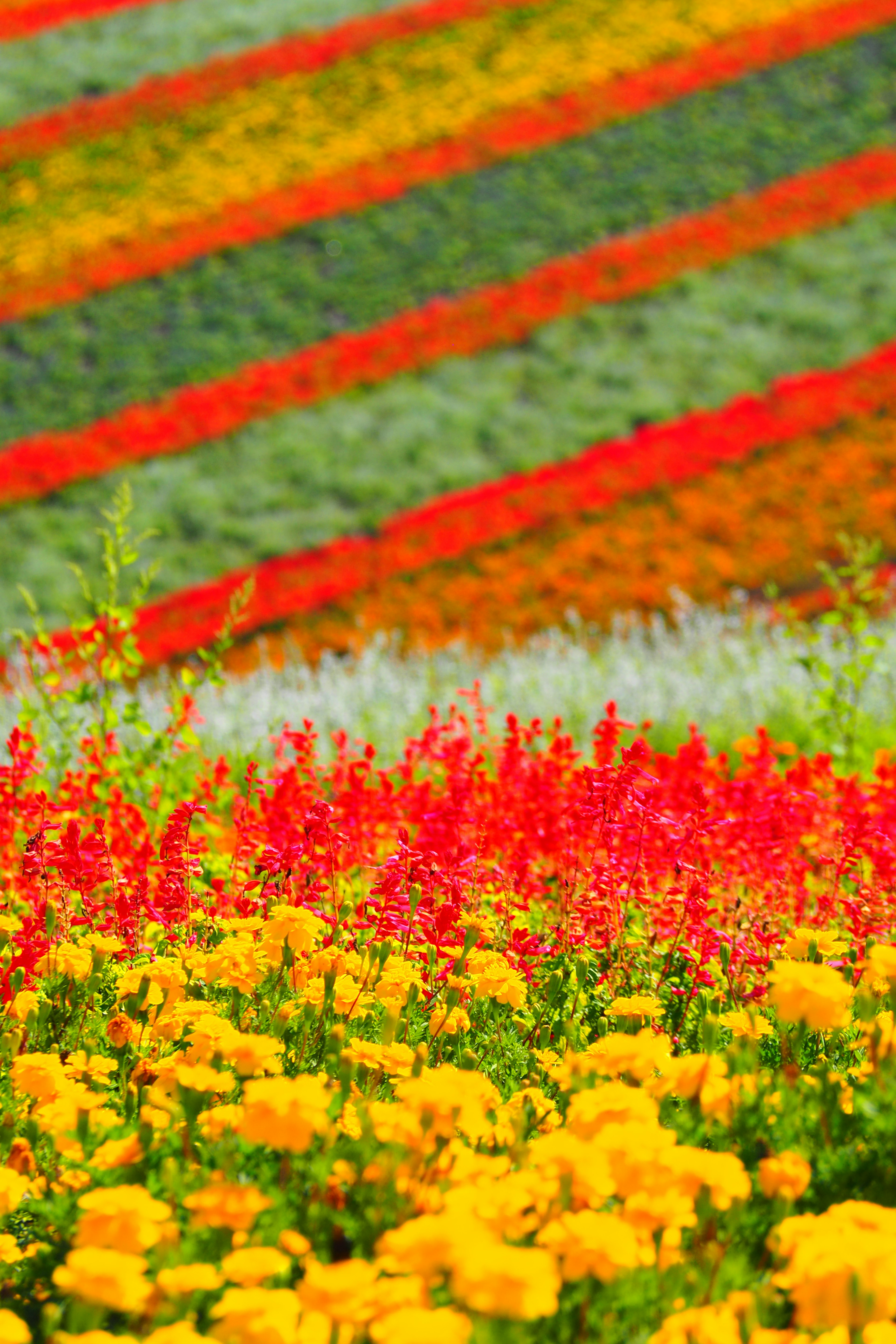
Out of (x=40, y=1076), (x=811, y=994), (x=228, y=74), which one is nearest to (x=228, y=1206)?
(x=40, y=1076)

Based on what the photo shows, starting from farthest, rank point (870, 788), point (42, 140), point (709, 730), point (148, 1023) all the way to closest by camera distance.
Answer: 1. point (42, 140)
2. point (709, 730)
3. point (870, 788)
4. point (148, 1023)

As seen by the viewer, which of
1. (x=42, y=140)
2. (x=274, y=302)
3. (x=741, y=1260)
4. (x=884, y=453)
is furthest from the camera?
(x=42, y=140)

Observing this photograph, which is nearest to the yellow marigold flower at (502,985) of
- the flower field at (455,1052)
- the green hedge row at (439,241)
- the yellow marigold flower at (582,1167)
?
the flower field at (455,1052)

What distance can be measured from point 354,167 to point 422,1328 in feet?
62.7

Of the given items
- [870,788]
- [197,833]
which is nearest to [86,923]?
[197,833]

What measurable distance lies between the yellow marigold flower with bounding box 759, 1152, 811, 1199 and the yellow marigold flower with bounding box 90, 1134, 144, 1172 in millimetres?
1008

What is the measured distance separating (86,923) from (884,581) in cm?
881

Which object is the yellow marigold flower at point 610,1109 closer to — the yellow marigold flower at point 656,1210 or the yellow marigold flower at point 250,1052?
the yellow marigold flower at point 656,1210

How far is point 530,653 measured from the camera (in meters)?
9.06

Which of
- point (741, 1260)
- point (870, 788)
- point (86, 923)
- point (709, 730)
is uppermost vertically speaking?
point (709, 730)

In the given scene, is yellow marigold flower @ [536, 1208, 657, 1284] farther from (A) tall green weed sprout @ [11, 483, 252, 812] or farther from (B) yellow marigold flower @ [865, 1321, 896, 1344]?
(A) tall green weed sprout @ [11, 483, 252, 812]

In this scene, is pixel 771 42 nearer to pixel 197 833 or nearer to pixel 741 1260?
pixel 197 833

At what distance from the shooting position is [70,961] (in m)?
2.60

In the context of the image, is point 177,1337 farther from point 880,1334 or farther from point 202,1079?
point 880,1334
